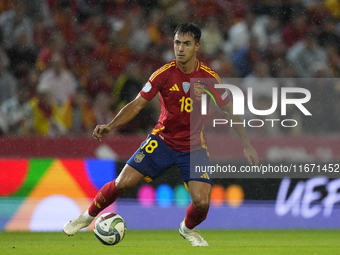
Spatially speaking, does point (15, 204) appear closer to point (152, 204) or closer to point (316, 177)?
point (152, 204)

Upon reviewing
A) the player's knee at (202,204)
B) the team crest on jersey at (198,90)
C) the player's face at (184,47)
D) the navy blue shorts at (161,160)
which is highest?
the player's face at (184,47)

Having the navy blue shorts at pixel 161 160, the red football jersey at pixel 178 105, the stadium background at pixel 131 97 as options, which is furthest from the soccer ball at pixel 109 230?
the stadium background at pixel 131 97

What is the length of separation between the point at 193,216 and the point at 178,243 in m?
0.70

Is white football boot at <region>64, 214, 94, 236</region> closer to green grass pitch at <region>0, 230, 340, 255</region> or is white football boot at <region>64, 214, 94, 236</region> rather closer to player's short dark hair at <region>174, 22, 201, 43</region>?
green grass pitch at <region>0, 230, 340, 255</region>

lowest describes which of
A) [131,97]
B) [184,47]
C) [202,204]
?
[202,204]

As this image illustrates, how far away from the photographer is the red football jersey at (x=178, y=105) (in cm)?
547

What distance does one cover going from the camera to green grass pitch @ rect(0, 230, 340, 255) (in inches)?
201

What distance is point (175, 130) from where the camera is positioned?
5.57m

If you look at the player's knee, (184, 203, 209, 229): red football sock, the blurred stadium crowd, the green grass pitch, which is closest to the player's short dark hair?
the player's knee

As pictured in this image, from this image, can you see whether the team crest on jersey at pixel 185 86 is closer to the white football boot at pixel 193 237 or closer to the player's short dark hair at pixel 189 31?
the player's short dark hair at pixel 189 31

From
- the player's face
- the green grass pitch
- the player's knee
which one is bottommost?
the green grass pitch

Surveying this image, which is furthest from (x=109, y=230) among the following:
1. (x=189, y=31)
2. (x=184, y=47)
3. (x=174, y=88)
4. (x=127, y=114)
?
(x=189, y=31)

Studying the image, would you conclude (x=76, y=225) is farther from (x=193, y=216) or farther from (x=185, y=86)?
(x=185, y=86)

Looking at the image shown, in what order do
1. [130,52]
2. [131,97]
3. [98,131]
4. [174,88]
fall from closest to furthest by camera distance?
[98,131] → [174,88] → [131,97] → [130,52]
